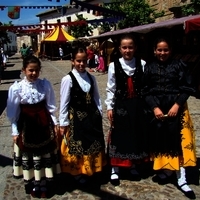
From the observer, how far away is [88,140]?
11.7 feet

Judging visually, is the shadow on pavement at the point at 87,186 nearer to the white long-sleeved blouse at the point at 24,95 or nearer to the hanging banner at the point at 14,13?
the white long-sleeved blouse at the point at 24,95

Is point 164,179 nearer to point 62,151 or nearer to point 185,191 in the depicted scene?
point 185,191

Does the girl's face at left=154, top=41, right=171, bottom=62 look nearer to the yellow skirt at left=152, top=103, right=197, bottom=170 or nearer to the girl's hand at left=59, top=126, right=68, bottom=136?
the yellow skirt at left=152, top=103, right=197, bottom=170

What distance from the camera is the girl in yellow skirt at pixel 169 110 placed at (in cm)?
338

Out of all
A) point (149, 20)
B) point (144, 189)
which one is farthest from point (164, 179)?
point (149, 20)

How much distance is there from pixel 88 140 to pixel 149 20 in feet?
51.5

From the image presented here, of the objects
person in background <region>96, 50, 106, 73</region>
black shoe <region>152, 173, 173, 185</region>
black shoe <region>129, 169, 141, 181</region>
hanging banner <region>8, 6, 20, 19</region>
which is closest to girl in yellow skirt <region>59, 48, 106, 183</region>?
black shoe <region>129, 169, 141, 181</region>

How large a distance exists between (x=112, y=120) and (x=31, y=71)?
40.5 inches

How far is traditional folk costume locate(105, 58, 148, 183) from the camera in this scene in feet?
11.6

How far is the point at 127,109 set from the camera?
356cm

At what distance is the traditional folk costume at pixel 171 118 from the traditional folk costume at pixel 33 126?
1046mm

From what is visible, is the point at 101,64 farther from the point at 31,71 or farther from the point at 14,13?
the point at 31,71

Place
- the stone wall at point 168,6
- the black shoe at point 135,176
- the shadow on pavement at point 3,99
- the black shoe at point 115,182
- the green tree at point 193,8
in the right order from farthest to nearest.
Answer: the stone wall at point 168,6, the green tree at point 193,8, the shadow on pavement at point 3,99, the black shoe at point 135,176, the black shoe at point 115,182

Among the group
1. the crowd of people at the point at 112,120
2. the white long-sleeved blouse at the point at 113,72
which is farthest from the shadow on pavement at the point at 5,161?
the white long-sleeved blouse at the point at 113,72
